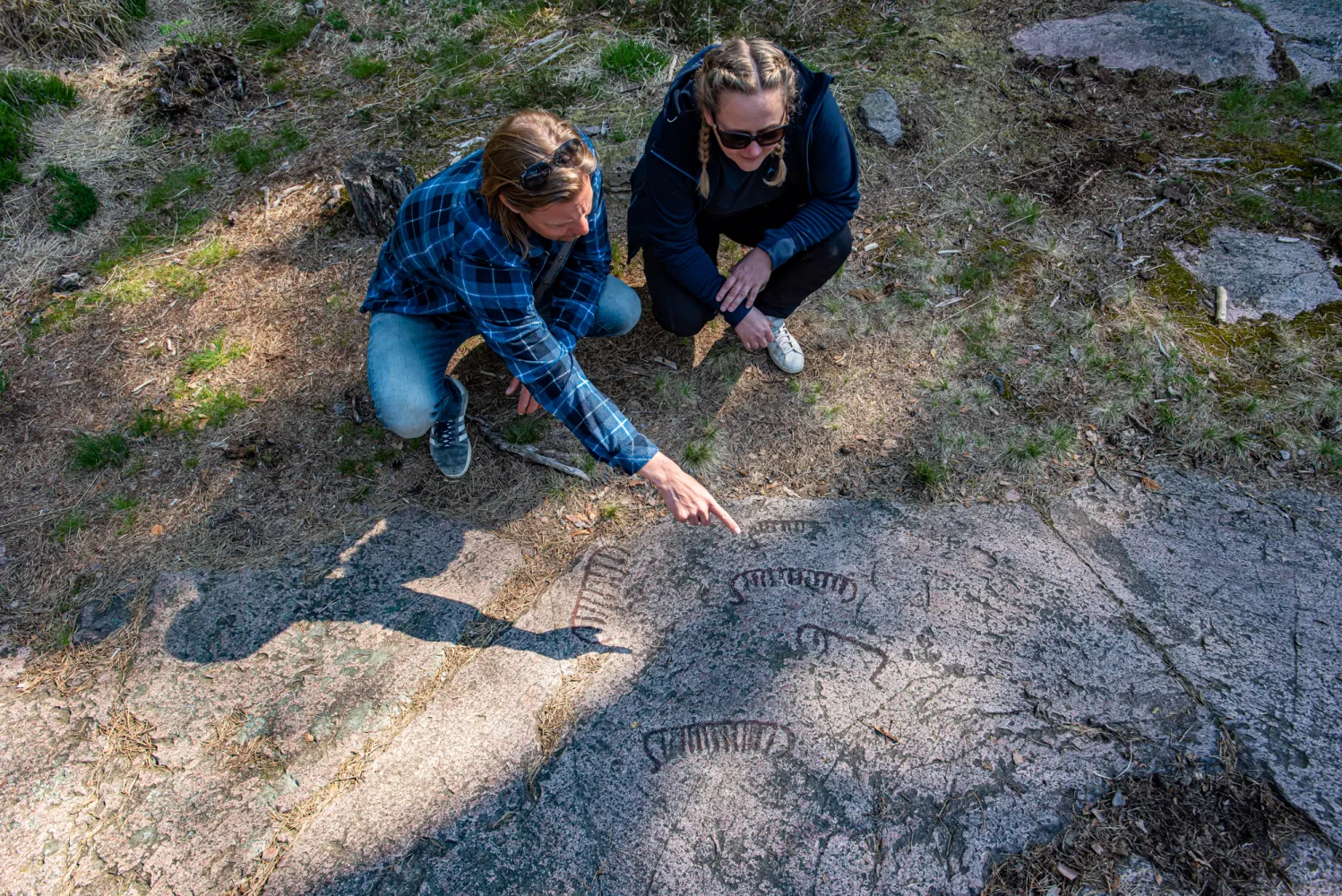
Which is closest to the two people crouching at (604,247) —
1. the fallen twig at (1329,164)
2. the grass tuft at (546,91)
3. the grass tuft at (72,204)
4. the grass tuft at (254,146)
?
the grass tuft at (546,91)

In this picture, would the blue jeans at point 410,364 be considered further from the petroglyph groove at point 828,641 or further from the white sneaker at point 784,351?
the petroglyph groove at point 828,641

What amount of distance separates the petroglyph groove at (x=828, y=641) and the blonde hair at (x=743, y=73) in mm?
1833

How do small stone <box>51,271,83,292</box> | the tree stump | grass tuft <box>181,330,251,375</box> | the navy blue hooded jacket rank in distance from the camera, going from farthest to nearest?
small stone <box>51,271,83,292</box>
the tree stump
grass tuft <box>181,330,251,375</box>
the navy blue hooded jacket

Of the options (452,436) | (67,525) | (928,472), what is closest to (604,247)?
(452,436)

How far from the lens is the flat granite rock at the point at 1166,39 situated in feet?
16.2

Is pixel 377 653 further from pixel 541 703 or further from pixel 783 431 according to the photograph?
pixel 783 431

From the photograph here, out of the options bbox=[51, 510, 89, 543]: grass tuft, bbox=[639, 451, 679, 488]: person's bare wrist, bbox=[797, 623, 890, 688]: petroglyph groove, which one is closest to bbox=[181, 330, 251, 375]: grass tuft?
bbox=[51, 510, 89, 543]: grass tuft

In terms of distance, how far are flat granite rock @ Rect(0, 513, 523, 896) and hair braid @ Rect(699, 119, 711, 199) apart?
1.65m

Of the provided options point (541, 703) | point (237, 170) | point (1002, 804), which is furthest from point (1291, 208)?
point (237, 170)

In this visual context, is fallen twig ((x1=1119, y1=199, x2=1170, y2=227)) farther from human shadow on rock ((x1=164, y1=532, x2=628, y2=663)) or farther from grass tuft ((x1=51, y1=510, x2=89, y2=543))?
grass tuft ((x1=51, y1=510, x2=89, y2=543))

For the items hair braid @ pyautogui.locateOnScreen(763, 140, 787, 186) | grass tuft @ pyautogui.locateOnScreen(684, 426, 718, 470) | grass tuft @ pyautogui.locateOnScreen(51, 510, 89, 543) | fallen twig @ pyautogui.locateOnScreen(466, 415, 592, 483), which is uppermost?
hair braid @ pyautogui.locateOnScreen(763, 140, 787, 186)

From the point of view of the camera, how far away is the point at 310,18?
5770 millimetres

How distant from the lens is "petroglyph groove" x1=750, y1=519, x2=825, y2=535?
2975mm

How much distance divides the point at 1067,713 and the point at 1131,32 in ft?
16.5
